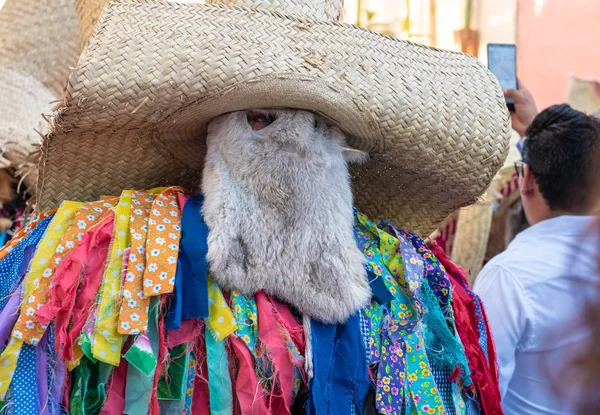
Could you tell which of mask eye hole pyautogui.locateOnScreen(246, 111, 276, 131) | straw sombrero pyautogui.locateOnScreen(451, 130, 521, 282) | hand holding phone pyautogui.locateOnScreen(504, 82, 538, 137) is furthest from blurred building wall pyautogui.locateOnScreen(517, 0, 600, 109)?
mask eye hole pyautogui.locateOnScreen(246, 111, 276, 131)

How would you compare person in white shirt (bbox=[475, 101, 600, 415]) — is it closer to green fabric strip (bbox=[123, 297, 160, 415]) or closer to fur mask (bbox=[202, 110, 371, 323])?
fur mask (bbox=[202, 110, 371, 323])

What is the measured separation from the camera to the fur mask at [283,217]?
1.41 metres

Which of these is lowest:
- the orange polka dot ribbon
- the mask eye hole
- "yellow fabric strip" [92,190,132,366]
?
"yellow fabric strip" [92,190,132,366]

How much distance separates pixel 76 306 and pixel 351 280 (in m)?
0.54

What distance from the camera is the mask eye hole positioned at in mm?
1525

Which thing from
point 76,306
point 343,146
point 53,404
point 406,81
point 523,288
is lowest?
point 523,288

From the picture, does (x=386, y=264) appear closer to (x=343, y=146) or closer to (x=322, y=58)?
(x=343, y=146)

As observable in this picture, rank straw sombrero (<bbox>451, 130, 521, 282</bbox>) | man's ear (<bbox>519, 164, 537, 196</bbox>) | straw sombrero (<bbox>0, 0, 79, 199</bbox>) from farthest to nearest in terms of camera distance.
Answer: straw sombrero (<bbox>451, 130, 521, 282</bbox>) < straw sombrero (<bbox>0, 0, 79, 199</bbox>) < man's ear (<bbox>519, 164, 537, 196</bbox>)

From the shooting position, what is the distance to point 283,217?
145 centimetres

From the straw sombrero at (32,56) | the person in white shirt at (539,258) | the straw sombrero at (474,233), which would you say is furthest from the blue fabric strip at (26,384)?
the straw sombrero at (474,233)

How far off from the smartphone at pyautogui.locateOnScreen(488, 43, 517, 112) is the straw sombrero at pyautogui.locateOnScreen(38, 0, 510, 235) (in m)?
0.94

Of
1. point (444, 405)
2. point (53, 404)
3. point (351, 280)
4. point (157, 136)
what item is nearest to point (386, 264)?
point (351, 280)

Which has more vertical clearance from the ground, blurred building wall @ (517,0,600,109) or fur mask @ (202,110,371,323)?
fur mask @ (202,110,371,323)

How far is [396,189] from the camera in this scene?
1.80 m
